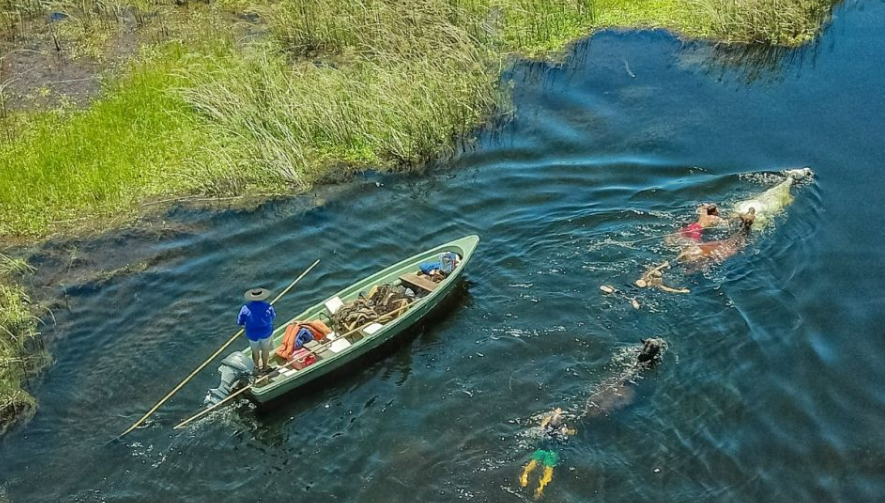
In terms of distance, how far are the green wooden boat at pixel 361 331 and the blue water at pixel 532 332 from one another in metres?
0.40

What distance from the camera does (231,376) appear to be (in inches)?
506

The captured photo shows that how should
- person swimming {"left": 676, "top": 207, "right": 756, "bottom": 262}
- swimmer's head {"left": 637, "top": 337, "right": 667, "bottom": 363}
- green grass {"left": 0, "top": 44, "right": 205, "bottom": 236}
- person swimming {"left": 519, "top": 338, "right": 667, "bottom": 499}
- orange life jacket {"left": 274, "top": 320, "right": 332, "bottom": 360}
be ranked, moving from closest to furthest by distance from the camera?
person swimming {"left": 519, "top": 338, "right": 667, "bottom": 499}, swimmer's head {"left": 637, "top": 337, "right": 667, "bottom": 363}, orange life jacket {"left": 274, "top": 320, "right": 332, "bottom": 360}, person swimming {"left": 676, "top": 207, "right": 756, "bottom": 262}, green grass {"left": 0, "top": 44, "right": 205, "bottom": 236}

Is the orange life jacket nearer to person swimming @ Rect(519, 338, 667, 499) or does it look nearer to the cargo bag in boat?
the cargo bag in boat

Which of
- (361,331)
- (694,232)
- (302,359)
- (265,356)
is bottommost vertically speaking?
(302,359)

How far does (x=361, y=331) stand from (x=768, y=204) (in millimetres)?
9174

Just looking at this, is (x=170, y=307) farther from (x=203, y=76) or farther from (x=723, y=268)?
(x=723, y=268)

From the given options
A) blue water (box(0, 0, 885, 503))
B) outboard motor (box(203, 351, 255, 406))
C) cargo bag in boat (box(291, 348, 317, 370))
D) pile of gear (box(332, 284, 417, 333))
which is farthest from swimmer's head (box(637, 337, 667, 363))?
outboard motor (box(203, 351, 255, 406))

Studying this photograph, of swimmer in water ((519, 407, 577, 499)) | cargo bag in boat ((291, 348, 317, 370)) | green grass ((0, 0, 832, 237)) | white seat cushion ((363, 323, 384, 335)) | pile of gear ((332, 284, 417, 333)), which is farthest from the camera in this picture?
green grass ((0, 0, 832, 237))

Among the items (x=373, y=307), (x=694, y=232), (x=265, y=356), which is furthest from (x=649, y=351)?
(x=265, y=356)

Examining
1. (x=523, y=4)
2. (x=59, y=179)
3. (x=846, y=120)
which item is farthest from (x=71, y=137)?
(x=846, y=120)

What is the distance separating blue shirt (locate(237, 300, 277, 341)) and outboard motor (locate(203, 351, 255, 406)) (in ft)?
1.74

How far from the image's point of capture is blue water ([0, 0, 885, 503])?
11.9 m

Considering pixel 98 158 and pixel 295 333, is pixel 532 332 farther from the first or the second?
pixel 98 158

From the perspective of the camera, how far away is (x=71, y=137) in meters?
19.6
